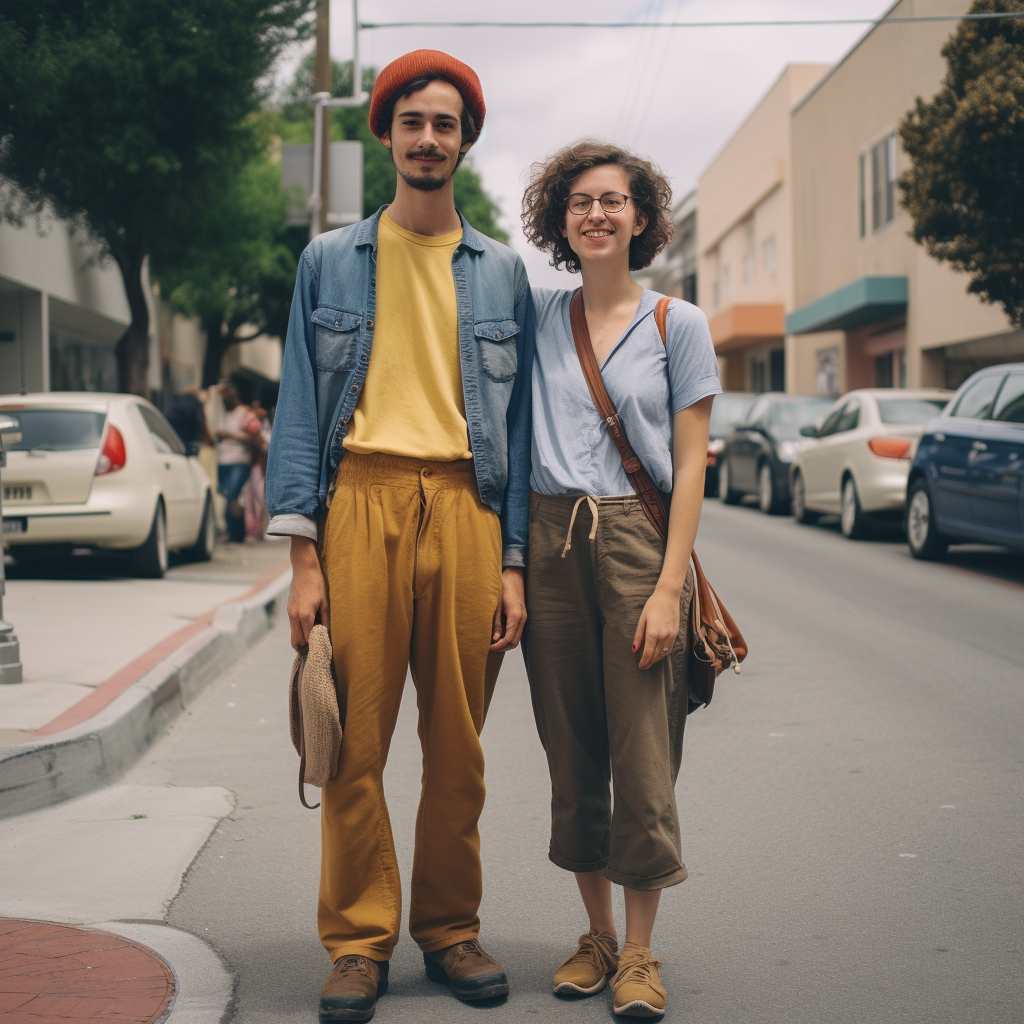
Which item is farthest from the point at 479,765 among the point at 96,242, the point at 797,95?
the point at 797,95

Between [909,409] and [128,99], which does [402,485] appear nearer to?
[909,409]

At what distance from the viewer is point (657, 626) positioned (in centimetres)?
298

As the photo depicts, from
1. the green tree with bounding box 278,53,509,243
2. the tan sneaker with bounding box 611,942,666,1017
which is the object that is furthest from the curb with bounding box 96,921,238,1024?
the green tree with bounding box 278,53,509,243

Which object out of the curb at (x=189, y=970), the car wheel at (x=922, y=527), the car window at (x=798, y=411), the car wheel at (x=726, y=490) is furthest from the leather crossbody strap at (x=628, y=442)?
the car wheel at (x=726, y=490)

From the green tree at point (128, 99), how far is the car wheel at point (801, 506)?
27.7 ft

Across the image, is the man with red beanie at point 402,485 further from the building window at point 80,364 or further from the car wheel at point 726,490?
the building window at point 80,364

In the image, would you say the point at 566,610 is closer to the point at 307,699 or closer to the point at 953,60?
the point at 307,699

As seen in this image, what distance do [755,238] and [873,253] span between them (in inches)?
496

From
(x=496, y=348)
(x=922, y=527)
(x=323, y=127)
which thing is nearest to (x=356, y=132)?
(x=323, y=127)

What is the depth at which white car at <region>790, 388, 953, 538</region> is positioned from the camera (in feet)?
42.2

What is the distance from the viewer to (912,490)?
1173 centimetres

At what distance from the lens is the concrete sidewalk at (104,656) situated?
15.5ft

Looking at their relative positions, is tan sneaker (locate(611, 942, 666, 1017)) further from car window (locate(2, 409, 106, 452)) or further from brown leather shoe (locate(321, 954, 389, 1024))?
car window (locate(2, 409, 106, 452))

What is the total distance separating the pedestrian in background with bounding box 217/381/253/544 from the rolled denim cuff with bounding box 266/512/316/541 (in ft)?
34.2
